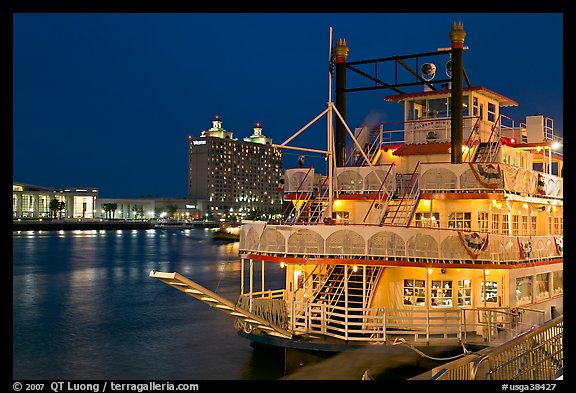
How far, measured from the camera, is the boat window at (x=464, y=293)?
880 inches

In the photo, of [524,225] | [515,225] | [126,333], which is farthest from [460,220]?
[126,333]

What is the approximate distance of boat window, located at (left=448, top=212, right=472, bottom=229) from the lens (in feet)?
78.7

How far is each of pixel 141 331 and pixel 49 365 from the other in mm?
8060

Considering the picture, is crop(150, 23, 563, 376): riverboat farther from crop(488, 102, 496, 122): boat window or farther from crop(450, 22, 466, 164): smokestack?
crop(488, 102, 496, 122): boat window

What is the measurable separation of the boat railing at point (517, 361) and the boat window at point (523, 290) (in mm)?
7668

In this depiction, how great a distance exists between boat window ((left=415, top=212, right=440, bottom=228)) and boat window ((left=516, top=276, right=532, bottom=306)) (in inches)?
146

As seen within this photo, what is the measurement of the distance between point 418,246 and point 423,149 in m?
7.35

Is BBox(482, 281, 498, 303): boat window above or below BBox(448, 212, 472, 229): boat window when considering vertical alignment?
below

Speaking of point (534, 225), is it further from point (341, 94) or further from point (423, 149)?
point (341, 94)

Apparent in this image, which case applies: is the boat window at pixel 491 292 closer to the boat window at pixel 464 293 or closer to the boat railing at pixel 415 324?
the boat railing at pixel 415 324

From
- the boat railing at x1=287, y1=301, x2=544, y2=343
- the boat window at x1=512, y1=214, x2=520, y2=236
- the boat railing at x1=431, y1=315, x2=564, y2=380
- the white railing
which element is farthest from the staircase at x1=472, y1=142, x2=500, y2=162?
the boat railing at x1=431, y1=315, x2=564, y2=380

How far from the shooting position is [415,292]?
22453 millimetres
